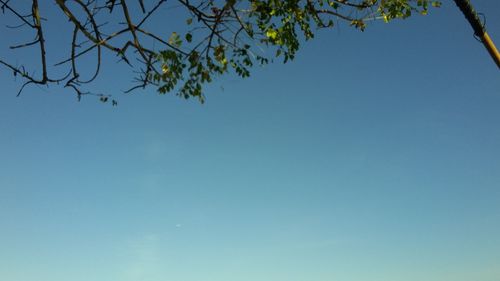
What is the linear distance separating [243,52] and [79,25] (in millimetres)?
3402

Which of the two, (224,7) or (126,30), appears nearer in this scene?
(126,30)

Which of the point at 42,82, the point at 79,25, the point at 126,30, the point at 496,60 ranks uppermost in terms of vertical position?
the point at 126,30

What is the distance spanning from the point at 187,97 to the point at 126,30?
2.00 meters

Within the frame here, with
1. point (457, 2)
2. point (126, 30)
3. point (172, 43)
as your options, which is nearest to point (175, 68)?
point (172, 43)

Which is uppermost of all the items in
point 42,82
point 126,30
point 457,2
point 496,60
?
point 126,30

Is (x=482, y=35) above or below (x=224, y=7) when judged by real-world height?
below

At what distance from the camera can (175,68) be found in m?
9.13

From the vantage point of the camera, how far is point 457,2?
264 inches

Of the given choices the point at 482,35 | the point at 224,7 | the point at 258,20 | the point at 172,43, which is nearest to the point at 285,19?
the point at 258,20

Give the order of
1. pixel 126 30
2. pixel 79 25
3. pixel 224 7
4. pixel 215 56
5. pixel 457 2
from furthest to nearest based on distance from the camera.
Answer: pixel 215 56 → pixel 224 7 → pixel 126 30 → pixel 79 25 → pixel 457 2

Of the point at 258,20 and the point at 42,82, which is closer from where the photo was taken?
the point at 42,82

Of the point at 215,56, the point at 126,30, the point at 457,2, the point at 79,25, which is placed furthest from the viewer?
the point at 215,56

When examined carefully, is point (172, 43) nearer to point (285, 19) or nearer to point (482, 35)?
point (285, 19)

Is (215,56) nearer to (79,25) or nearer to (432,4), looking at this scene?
(79,25)
